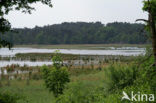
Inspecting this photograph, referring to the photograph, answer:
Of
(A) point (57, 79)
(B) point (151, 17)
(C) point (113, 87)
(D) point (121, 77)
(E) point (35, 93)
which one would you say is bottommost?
(E) point (35, 93)

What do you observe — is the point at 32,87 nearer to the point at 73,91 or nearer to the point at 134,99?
the point at 73,91

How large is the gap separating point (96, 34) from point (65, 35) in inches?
994

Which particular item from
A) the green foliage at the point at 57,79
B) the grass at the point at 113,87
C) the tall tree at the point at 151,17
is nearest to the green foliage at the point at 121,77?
the grass at the point at 113,87

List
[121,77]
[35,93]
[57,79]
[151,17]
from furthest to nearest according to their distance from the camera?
[35,93] < [57,79] < [121,77] < [151,17]

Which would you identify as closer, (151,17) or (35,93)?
Result: (151,17)

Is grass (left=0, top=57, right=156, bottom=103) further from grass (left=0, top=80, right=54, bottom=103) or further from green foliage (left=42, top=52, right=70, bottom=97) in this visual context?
green foliage (left=42, top=52, right=70, bottom=97)

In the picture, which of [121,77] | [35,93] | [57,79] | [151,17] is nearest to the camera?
[151,17]

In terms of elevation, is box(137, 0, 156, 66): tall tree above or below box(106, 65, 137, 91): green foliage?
above

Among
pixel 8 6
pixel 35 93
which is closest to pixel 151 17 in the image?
pixel 8 6

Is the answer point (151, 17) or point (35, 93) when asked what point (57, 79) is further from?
point (151, 17)

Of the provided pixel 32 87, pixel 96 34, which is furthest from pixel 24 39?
pixel 32 87

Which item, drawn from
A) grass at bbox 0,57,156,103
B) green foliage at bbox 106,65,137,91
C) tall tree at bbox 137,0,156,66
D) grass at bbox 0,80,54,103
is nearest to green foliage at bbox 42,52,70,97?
grass at bbox 0,57,156,103

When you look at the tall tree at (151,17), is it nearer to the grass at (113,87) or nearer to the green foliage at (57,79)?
the grass at (113,87)

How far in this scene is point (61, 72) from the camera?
18797mm
